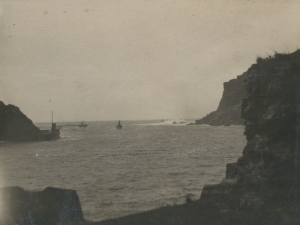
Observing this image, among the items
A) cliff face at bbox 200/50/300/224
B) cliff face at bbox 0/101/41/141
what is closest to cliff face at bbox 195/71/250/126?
cliff face at bbox 0/101/41/141

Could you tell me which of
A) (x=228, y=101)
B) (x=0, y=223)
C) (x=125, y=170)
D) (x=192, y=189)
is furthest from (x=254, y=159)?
(x=228, y=101)

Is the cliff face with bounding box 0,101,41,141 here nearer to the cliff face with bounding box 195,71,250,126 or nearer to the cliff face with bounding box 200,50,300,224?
the cliff face with bounding box 200,50,300,224

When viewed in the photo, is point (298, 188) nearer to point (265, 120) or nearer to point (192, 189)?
point (265, 120)

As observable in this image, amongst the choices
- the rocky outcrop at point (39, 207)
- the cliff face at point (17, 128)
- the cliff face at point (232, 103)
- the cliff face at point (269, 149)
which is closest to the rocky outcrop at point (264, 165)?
the cliff face at point (269, 149)

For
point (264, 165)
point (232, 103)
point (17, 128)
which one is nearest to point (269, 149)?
point (264, 165)

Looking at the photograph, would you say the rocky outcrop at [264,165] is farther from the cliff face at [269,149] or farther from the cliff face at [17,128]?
the cliff face at [17,128]
